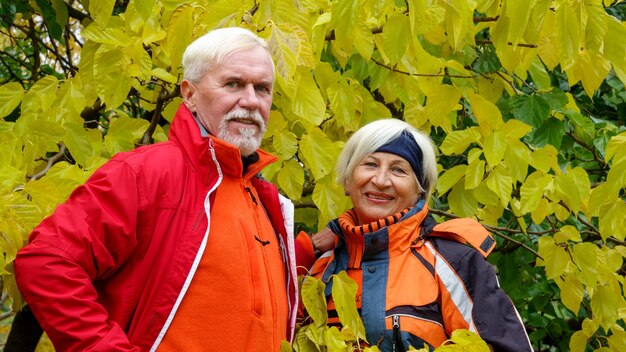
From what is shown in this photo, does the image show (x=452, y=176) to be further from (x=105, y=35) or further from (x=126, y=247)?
(x=126, y=247)

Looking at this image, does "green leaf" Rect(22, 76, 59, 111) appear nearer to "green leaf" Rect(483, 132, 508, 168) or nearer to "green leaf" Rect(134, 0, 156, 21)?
"green leaf" Rect(134, 0, 156, 21)

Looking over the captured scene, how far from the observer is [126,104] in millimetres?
4477

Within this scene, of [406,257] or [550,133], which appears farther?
[550,133]

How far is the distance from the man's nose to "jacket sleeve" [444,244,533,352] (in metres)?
0.72

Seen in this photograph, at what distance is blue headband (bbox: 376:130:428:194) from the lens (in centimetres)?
272

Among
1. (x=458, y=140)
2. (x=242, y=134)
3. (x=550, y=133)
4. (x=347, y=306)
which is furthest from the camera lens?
(x=550, y=133)

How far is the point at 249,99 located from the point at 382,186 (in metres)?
0.54

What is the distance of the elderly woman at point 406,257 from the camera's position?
2420mm

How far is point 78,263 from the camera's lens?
2.00 m

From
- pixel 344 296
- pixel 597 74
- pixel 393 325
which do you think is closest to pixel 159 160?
pixel 344 296

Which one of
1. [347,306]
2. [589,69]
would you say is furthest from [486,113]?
[347,306]

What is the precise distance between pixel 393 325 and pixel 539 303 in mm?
2384

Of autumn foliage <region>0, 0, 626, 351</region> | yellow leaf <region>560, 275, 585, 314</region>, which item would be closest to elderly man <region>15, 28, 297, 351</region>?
autumn foliage <region>0, 0, 626, 351</region>

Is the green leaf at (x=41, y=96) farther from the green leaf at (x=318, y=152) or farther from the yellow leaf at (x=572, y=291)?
the yellow leaf at (x=572, y=291)
